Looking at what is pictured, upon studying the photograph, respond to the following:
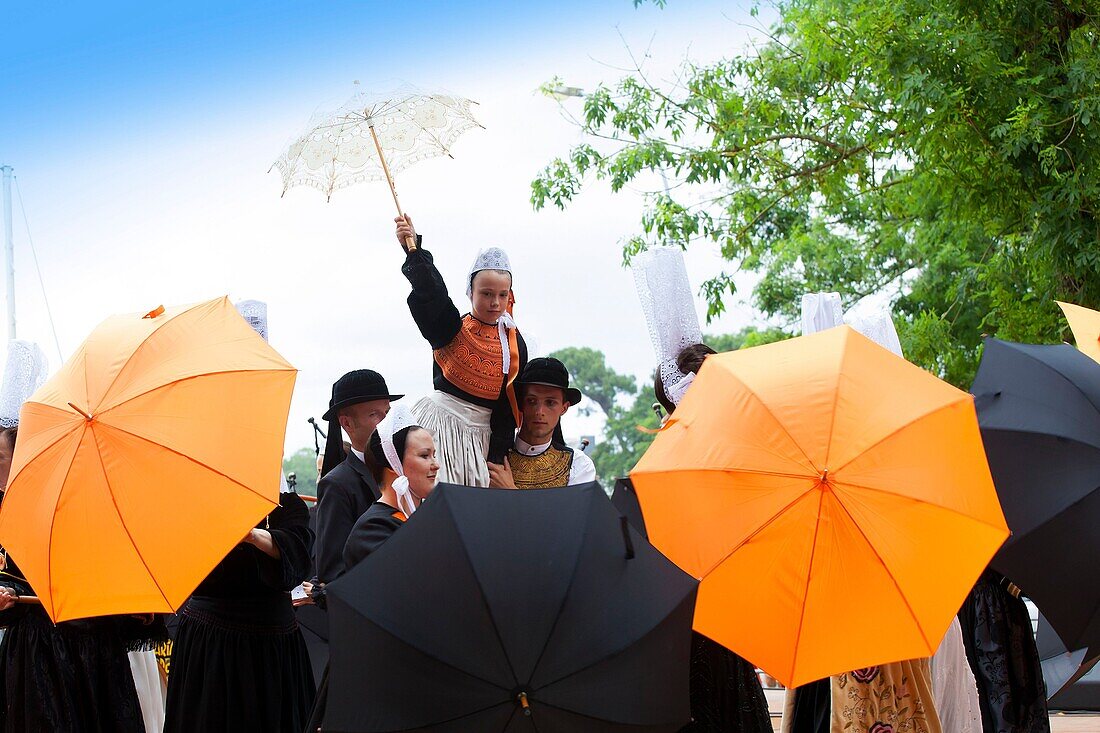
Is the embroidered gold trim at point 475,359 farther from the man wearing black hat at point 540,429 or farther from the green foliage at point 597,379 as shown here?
the green foliage at point 597,379

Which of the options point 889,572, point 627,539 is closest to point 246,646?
point 627,539

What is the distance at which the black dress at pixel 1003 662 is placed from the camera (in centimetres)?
448

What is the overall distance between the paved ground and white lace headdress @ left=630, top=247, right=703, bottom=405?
8.84 ft

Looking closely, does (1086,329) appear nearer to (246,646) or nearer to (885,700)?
(885,700)

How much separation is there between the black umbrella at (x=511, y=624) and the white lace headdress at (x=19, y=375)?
297 centimetres

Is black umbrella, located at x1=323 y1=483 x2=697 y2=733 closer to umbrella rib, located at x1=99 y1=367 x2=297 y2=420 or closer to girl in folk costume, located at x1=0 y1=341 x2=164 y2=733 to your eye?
umbrella rib, located at x1=99 y1=367 x2=297 y2=420

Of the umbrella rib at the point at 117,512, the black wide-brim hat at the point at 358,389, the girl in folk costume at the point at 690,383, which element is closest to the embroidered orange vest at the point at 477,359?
the black wide-brim hat at the point at 358,389

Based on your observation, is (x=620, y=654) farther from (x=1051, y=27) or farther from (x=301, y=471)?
(x=301, y=471)

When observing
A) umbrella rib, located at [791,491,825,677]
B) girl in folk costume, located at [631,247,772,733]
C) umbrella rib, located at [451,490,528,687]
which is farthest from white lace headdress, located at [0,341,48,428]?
umbrella rib, located at [791,491,825,677]

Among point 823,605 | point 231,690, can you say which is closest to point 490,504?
point 823,605

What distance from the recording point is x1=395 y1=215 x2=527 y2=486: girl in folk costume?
→ 4598 millimetres

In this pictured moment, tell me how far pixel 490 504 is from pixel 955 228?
816cm

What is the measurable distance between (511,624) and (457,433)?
180 centimetres

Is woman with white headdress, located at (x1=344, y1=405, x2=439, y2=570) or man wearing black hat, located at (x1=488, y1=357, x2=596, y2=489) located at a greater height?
man wearing black hat, located at (x1=488, y1=357, x2=596, y2=489)
